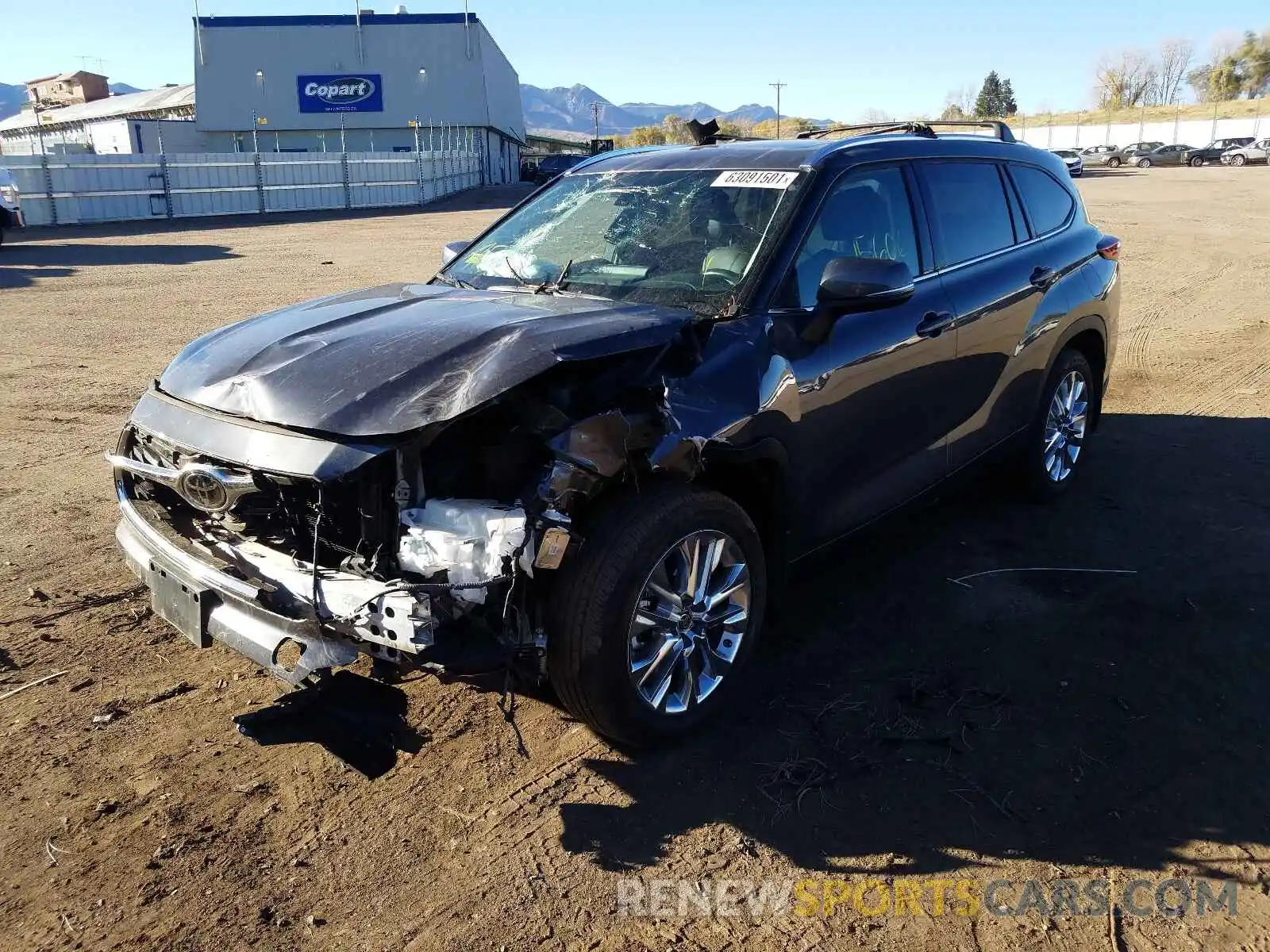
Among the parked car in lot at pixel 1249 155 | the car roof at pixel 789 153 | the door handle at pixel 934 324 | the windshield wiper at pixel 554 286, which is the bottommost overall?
the door handle at pixel 934 324

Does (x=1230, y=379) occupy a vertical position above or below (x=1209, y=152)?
below

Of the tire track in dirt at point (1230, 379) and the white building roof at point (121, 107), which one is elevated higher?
the white building roof at point (121, 107)

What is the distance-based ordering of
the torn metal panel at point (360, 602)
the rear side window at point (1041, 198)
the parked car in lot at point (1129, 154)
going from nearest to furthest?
1. the torn metal panel at point (360, 602)
2. the rear side window at point (1041, 198)
3. the parked car in lot at point (1129, 154)

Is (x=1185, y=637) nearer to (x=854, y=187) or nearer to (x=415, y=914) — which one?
(x=854, y=187)

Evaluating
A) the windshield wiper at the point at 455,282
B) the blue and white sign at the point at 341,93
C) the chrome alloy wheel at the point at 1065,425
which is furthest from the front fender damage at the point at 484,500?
the blue and white sign at the point at 341,93

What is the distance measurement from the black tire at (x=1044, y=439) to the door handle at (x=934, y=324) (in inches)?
50.4

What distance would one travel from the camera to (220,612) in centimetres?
306

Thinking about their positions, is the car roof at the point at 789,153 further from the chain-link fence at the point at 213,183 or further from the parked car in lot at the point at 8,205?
the chain-link fence at the point at 213,183

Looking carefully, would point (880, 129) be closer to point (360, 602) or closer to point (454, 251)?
point (454, 251)

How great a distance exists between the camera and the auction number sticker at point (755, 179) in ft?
12.8

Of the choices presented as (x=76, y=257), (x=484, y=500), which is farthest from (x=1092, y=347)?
(x=76, y=257)

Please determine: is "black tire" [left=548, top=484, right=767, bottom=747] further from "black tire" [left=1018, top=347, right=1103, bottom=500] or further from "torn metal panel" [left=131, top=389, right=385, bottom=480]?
A: "black tire" [left=1018, top=347, right=1103, bottom=500]

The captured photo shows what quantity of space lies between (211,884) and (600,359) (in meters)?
1.92

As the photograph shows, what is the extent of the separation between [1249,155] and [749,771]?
62159 millimetres
